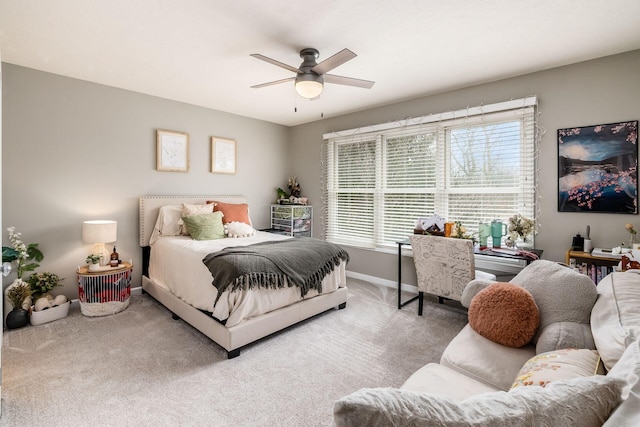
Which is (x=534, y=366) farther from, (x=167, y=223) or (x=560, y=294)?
(x=167, y=223)

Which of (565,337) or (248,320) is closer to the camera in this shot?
(565,337)

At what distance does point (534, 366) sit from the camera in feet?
3.72

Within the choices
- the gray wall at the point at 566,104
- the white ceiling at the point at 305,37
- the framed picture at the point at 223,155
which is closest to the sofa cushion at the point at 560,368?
the white ceiling at the point at 305,37

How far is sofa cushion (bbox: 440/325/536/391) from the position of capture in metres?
1.35

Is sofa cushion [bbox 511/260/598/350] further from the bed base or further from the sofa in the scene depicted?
the bed base

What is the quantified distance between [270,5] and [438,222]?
244 centimetres

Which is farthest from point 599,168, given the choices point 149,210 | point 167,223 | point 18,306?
point 18,306

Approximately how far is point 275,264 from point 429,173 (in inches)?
92.6

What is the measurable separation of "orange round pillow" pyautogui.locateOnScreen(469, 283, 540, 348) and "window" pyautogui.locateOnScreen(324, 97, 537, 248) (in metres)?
1.78

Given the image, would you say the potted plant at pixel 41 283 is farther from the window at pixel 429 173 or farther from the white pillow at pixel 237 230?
the window at pixel 429 173

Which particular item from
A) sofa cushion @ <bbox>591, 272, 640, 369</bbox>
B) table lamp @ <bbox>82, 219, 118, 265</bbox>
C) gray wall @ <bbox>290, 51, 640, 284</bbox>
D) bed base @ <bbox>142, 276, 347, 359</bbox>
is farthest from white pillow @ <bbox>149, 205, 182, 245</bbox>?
sofa cushion @ <bbox>591, 272, 640, 369</bbox>

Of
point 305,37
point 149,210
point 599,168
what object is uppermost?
point 305,37

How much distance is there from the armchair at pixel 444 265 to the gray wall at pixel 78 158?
3140 millimetres

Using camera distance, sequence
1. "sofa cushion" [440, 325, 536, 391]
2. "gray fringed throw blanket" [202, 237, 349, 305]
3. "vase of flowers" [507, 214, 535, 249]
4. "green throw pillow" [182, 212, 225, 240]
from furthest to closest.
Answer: "green throw pillow" [182, 212, 225, 240] < "vase of flowers" [507, 214, 535, 249] < "gray fringed throw blanket" [202, 237, 349, 305] < "sofa cushion" [440, 325, 536, 391]
